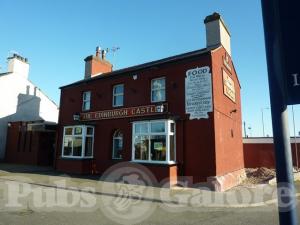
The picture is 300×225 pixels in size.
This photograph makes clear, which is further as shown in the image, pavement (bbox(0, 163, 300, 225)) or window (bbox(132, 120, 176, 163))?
window (bbox(132, 120, 176, 163))

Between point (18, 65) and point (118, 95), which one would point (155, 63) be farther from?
point (18, 65)

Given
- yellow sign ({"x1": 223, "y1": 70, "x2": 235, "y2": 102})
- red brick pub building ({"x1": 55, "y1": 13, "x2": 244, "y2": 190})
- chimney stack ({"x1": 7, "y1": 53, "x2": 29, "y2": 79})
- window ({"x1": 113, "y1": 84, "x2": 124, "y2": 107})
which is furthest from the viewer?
chimney stack ({"x1": 7, "y1": 53, "x2": 29, "y2": 79})

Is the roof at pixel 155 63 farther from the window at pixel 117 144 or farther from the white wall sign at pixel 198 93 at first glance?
the window at pixel 117 144

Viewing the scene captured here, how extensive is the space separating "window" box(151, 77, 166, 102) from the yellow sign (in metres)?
3.70

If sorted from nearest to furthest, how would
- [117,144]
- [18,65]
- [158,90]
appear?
[158,90] → [117,144] → [18,65]

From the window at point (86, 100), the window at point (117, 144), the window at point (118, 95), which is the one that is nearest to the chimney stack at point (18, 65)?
the window at point (86, 100)

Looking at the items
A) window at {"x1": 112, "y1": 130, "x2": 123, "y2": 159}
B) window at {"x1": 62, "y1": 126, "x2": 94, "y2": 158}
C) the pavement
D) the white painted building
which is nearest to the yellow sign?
the pavement

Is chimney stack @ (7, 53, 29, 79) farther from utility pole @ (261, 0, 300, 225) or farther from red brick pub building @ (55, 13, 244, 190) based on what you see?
utility pole @ (261, 0, 300, 225)

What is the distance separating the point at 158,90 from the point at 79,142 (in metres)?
6.78

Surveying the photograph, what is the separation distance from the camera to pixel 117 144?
61.0 ft

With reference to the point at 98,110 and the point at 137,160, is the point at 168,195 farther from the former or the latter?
the point at 98,110

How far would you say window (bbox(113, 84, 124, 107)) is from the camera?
741 inches

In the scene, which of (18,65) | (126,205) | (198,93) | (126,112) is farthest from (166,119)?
(18,65)

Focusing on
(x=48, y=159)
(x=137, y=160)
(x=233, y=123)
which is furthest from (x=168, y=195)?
(x=48, y=159)
